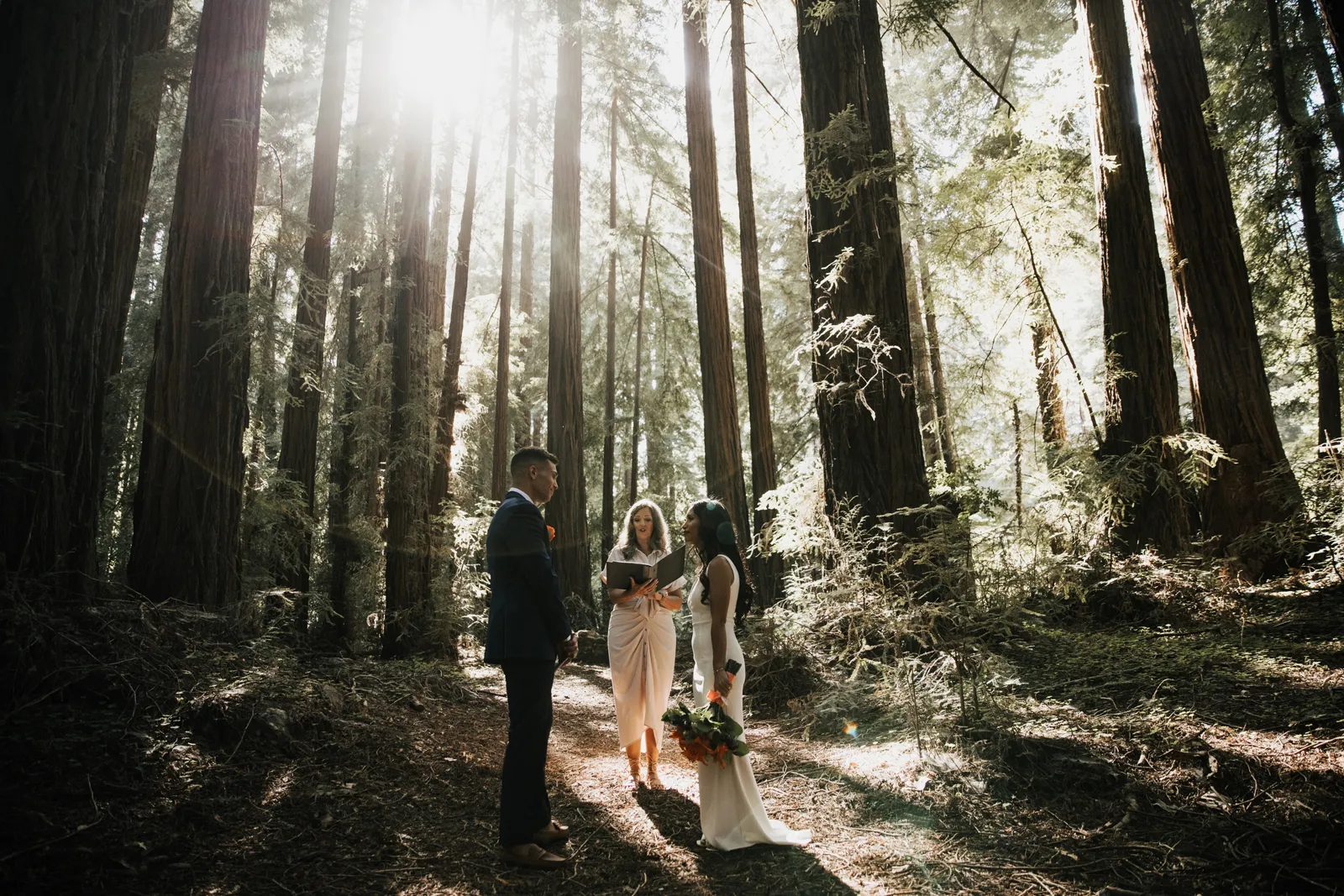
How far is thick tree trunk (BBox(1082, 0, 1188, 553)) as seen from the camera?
23.8ft

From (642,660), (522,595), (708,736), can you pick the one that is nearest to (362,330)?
(642,660)

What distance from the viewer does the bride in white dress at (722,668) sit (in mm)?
3867

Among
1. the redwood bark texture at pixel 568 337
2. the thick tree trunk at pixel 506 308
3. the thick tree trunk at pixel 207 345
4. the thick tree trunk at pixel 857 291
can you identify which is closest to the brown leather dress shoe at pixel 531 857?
the thick tree trunk at pixel 857 291

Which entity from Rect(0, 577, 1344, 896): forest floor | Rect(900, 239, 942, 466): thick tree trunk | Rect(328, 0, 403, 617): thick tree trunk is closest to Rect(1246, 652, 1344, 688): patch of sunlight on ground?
Rect(0, 577, 1344, 896): forest floor

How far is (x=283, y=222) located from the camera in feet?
29.5

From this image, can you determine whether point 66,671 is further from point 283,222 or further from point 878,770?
point 283,222

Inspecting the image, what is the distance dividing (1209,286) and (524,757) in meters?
8.24

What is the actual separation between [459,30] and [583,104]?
3305 millimetres

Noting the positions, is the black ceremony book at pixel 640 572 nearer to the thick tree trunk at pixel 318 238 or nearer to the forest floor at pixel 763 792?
the forest floor at pixel 763 792

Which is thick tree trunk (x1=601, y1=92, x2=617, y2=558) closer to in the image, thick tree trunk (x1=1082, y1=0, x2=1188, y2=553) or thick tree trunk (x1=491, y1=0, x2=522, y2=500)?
thick tree trunk (x1=491, y1=0, x2=522, y2=500)

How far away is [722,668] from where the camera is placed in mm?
4168

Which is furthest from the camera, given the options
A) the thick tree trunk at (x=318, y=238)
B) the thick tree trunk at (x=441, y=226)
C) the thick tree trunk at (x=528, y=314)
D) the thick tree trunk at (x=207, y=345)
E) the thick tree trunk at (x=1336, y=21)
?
the thick tree trunk at (x=528, y=314)

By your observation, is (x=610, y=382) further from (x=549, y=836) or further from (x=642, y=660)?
(x=549, y=836)

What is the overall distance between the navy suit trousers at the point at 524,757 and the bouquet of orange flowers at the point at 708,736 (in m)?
0.72
